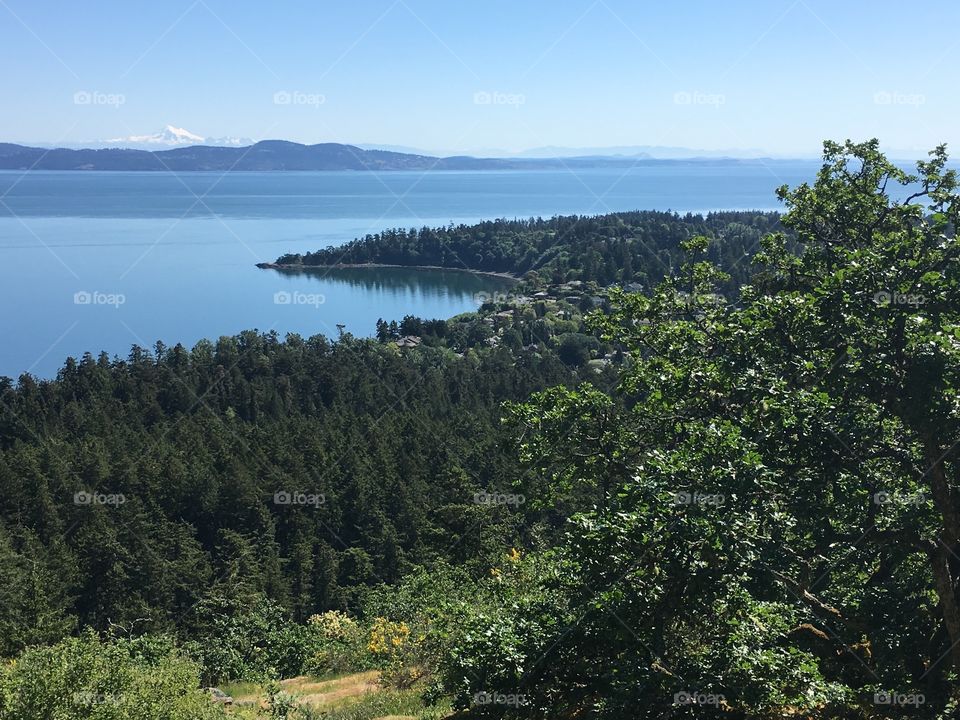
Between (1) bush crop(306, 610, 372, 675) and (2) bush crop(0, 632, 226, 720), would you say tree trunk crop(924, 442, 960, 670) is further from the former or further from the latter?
(1) bush crop(306, 610, 372, 675)

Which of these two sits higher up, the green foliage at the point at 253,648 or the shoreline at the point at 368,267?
the shoreline at the point at 368,267

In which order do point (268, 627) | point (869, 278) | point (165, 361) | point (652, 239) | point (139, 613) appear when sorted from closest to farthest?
point (869, 278)
point (268, 627)
point (139, 613)
point (165, 361)
point (652, 239)

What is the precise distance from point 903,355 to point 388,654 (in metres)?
12.1

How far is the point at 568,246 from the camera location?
141 meters

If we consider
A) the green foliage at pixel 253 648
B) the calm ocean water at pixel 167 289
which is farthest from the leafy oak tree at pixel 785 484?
the calm ocean water at pixel 167 289

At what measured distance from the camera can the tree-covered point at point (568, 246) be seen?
120 m

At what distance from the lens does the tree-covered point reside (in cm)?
12000

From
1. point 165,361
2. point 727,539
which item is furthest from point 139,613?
point 165,361

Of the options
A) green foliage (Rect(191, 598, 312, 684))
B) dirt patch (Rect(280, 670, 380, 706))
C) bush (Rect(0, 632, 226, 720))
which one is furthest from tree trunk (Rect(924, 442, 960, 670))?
green foliage (Rect(191, 598, 312, 684))

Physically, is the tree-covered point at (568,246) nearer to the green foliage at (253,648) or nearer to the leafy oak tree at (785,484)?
the green foliage at (253,648)

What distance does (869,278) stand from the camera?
9.62 metres

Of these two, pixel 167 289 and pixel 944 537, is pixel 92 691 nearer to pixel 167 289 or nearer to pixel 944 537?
pixel 944 537

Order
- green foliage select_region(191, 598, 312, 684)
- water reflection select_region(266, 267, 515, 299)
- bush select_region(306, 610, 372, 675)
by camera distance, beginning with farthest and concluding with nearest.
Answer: water reflection select_region(266, 267, 515, 299)
green foliage select_region(191, 598, 312, 684)
bush select_region(306, 610, 372, 675)

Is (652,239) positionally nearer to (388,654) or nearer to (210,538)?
(210,538)
